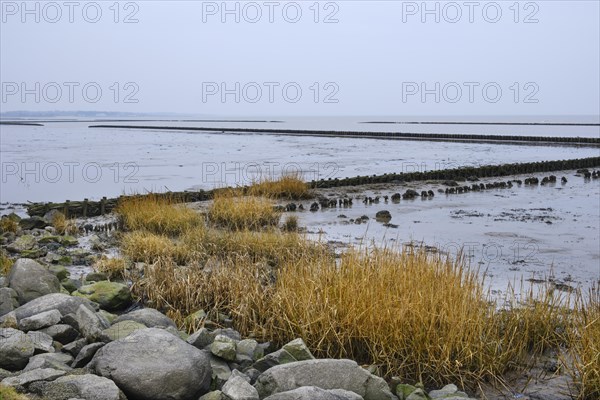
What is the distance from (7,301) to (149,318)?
5.26ft

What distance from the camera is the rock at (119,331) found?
6.16 meters

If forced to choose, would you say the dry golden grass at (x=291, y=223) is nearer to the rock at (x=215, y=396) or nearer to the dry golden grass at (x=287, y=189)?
the dry golden grass at (x=287, y=189)

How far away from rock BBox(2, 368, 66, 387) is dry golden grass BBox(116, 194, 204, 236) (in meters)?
8.66

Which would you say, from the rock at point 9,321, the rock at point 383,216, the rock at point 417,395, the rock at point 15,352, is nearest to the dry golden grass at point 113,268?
the rock at point 9,321

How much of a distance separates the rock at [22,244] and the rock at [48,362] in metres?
6.89

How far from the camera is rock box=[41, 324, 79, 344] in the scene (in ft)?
20.7

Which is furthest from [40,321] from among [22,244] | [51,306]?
[22,244]

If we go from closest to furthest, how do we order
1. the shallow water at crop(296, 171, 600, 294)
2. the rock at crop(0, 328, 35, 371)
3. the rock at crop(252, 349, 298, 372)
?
the rock at crop(0, 328, 35, 371) < the rock at crop(252, 349, 298, 372) < the shallow water at crop(296, 171, 600, 294)

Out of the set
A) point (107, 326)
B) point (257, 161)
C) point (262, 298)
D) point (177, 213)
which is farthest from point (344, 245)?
point (257, 161)

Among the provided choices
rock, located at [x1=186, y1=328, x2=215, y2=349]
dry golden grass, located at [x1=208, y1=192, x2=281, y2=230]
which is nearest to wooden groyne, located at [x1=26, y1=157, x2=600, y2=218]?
dry golden grass, located at [x1=208, y1=192, x2=281, y2=230]

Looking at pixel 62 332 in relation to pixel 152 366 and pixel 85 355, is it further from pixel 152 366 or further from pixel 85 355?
pixel 152 366

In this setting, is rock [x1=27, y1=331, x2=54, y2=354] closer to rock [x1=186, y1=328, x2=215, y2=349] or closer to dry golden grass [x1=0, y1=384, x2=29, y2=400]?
dry golden grass [x1=0, y1=384, x2=29, y2=400]

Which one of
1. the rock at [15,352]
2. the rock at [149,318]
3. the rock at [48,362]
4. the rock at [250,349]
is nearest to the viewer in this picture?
the rock at [48,362]

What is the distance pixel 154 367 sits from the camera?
5.23 m
